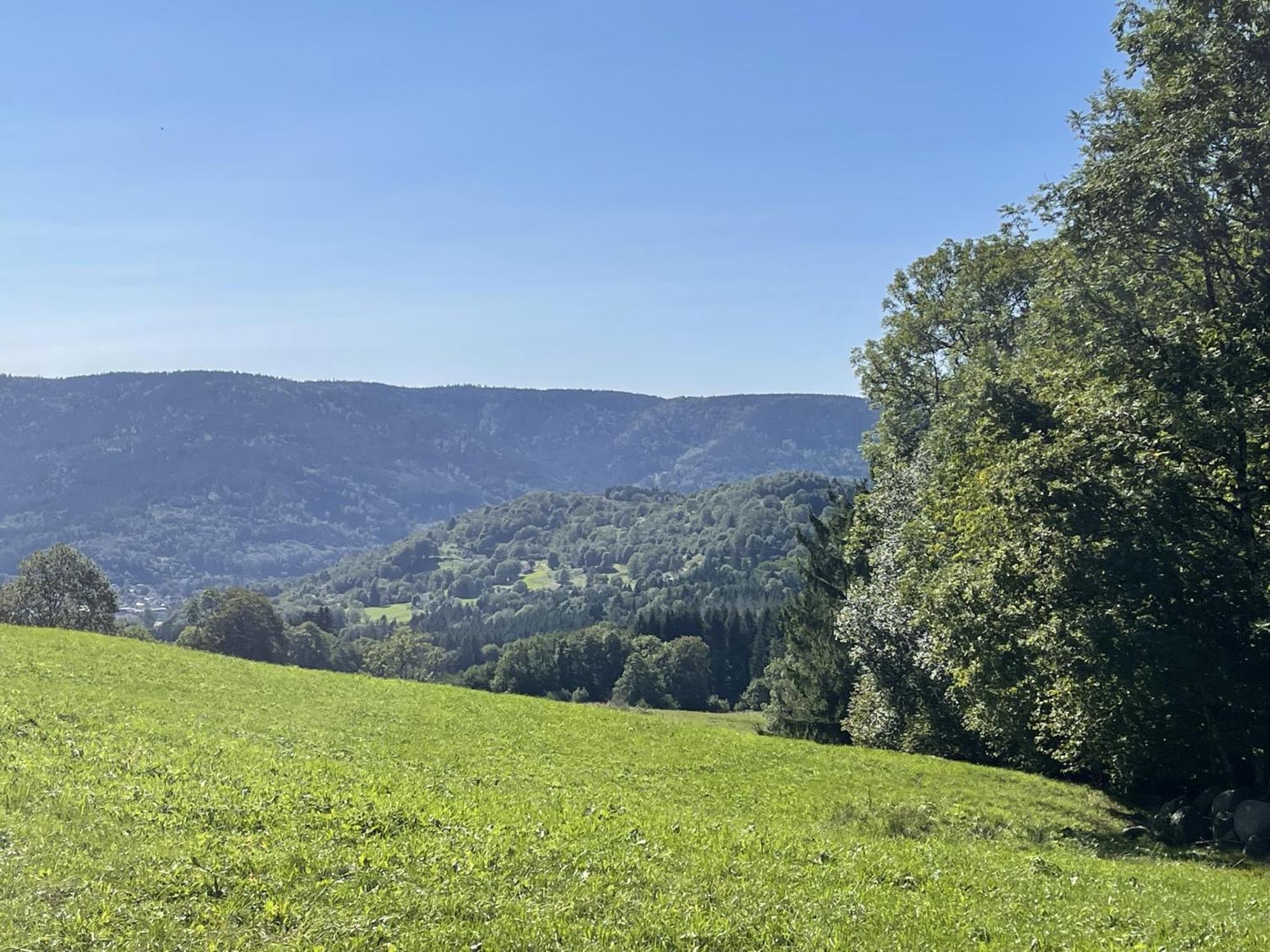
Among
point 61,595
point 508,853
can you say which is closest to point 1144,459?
point 508,853

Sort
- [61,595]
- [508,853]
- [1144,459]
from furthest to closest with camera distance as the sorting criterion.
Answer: [61,595], [1144,459], [508,853]

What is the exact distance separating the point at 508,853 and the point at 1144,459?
1813 cm

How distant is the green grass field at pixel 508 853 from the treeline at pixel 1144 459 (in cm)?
370

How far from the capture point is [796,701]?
202ft

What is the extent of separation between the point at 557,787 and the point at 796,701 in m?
44.1

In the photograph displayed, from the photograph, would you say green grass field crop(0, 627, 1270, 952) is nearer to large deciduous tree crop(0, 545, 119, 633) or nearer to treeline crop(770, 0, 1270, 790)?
treeline crop(770, 0, 1270, 790)

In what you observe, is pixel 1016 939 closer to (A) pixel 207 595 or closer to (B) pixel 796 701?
(B) pixel 796 701

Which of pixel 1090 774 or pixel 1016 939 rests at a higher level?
pixel 1016 939

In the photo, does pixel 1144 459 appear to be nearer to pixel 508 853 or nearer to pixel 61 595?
pixel 508 853

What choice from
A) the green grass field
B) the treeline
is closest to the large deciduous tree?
the green grass field

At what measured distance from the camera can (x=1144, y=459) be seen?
71.6 feet

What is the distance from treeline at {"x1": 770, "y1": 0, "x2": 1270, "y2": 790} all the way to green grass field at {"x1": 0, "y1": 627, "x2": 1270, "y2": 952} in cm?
370

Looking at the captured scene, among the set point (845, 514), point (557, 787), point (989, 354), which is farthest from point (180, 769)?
point (845, 514)

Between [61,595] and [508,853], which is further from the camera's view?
[61,595]
